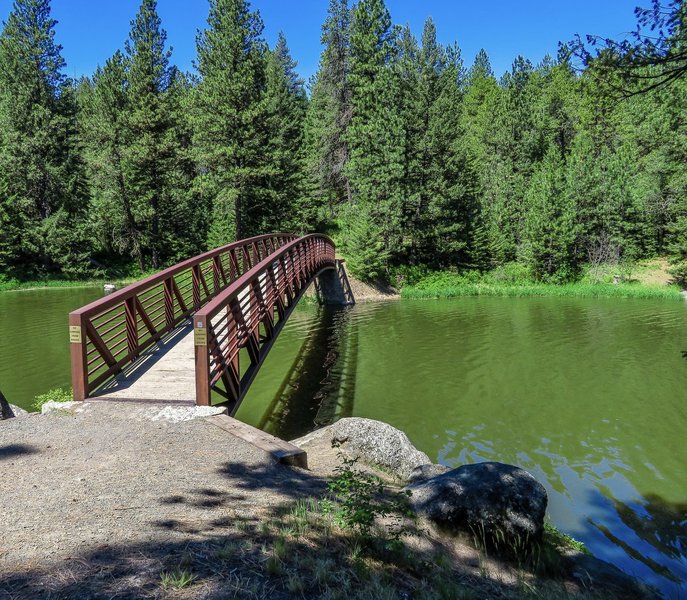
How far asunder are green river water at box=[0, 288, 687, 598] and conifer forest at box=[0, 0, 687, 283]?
11.9 metres

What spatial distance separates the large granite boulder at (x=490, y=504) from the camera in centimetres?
532

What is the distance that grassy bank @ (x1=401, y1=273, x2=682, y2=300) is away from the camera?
2970 centimetres

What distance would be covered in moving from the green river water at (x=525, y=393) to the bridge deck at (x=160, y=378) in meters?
2.70

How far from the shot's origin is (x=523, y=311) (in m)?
25.5

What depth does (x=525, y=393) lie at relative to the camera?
13.0 m

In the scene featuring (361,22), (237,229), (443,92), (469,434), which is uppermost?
(361,22)

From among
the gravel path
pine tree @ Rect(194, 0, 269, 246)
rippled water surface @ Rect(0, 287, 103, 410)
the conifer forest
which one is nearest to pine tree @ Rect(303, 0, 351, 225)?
the conifer forest

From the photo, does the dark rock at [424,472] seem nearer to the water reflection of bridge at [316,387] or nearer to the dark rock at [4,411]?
the water reflection of bridge at [316,387]

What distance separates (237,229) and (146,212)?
9484 millimetres

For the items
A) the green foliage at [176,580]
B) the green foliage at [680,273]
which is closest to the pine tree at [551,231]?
the green foliage at [680,273]

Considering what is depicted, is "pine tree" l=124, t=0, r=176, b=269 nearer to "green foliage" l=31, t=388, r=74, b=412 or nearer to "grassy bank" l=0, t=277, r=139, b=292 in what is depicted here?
"grassy bank" l=0, t=277, r=139, b=292

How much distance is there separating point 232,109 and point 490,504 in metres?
30.2

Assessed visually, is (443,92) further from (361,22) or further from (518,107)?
(518,107)

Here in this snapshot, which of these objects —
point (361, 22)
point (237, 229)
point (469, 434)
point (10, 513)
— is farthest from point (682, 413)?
point (361, 22)
